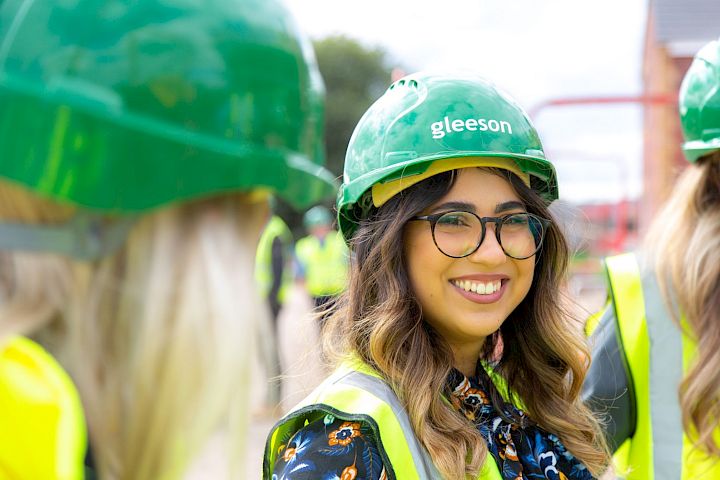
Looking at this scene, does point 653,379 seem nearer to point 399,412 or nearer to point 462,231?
point 462,231

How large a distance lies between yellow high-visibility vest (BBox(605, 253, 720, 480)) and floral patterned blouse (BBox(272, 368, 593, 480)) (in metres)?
0.36

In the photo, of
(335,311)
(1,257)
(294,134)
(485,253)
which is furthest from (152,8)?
(335,311)

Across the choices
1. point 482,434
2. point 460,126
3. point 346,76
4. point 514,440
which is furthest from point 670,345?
point 346,76

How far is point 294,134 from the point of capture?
50.9 inches

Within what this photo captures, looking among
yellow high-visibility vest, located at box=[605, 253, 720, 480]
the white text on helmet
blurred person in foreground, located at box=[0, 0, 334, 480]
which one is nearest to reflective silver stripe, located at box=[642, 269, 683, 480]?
yellow high-visibility vest, located at box=[605, 253, 720, 480]

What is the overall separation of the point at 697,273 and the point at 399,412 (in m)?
1.13

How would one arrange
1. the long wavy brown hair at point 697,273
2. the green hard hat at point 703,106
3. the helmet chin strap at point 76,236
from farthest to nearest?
the green hard hat at point 703,106
the long wavy brown hair at point 697,273
the helmet chin strap at point 76,236

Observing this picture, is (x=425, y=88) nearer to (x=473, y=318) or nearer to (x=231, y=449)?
(x=473, y=318)

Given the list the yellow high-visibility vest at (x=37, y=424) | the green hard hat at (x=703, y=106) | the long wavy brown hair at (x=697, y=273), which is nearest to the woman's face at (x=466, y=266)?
the long wavy brown hair at (x=697, y=273)

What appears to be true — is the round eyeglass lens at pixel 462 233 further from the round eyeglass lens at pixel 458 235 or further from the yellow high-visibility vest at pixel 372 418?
the yellow high-visibility vest at pixel 372 418

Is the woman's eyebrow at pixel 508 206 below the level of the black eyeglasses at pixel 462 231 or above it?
above

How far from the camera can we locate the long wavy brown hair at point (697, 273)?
2.37 m

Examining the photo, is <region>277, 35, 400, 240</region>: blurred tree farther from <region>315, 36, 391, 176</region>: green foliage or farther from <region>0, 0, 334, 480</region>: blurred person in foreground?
<region>0, 0, 334, 480</region>: blurred person in foreground

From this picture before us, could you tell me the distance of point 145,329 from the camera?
1.15m
